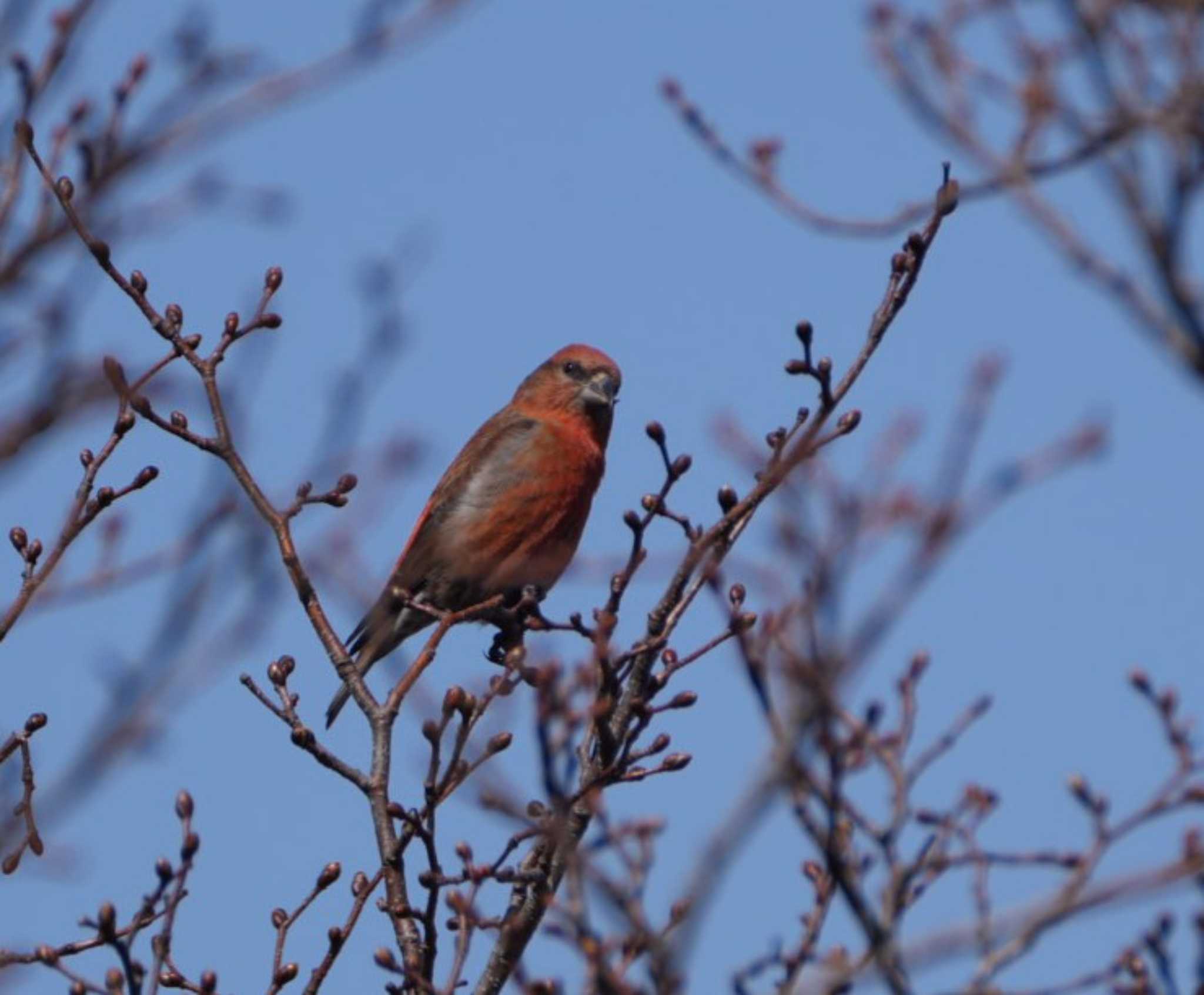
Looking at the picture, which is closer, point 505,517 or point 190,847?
point 190,847

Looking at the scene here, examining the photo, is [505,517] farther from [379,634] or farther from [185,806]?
[185,806]

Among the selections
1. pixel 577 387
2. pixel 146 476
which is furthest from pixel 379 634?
pixel 146 476

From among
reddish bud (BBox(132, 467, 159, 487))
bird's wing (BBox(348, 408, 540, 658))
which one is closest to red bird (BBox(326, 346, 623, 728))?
bird's wing (BBox(348, 408, 540, 658))

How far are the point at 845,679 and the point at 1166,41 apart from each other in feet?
13.0

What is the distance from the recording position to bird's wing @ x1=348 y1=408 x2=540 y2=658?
7.89 m

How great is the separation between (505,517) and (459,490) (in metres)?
0.37

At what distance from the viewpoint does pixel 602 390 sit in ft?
27.8

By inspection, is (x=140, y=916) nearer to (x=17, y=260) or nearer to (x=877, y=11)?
(x=17, y=260)

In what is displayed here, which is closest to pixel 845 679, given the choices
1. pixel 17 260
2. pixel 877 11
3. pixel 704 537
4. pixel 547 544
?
pixel 704 537

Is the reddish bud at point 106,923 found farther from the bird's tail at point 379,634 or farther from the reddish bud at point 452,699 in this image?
the bird's tail at point 379,634

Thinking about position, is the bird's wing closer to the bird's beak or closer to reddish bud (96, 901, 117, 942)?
the bird's beak

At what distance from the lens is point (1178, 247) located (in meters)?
4.96

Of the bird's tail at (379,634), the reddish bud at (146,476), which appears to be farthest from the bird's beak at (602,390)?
the reddish bud at (146,476)

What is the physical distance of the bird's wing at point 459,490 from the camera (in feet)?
25.9
